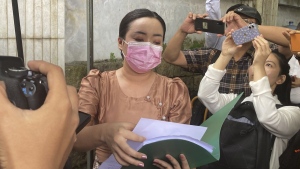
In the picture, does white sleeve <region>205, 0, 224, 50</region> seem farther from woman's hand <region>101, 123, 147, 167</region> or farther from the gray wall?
woman's hand <region>101, 123, 147, 167</region>

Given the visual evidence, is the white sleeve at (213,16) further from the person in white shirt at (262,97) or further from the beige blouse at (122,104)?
the beige blouse at (122,104)

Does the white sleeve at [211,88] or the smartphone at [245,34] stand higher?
the smartphone at [245,34]

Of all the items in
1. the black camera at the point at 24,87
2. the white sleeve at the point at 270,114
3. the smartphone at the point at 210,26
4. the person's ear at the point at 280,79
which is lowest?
the white sleeve at the point at 270,114

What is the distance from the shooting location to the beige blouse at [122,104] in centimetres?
151

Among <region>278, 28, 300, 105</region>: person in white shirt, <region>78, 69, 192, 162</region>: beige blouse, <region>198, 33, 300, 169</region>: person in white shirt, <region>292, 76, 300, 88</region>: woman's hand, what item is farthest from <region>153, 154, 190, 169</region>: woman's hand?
<region>292, 76, 300, 88</region>: woman's hand

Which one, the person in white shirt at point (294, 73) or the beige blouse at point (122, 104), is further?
the person in white shirt at point (294, 73)

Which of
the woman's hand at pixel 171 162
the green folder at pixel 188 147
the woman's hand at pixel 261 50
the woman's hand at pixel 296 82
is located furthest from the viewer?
the woman's hand at pixel 296 82

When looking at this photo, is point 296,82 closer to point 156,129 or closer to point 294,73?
point 294,73

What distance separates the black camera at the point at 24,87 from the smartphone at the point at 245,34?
142cm

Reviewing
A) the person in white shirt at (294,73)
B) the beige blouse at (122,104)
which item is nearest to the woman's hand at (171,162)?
the beige blouse at (122,104)

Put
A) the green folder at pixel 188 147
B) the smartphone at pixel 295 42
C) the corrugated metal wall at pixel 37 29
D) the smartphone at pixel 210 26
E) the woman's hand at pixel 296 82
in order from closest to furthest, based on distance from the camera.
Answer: the green folder at pixel 188 147 → the smartphone at pixel 295 42 → the corrugated metal wall at pixel 37 29 → the smartphone at pixel 210 26 → the woman's hand at pixel 296 82

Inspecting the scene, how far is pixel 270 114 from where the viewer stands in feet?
6.13

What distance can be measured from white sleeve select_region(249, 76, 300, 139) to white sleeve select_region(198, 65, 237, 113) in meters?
0.20

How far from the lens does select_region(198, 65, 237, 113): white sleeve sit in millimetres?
1988
